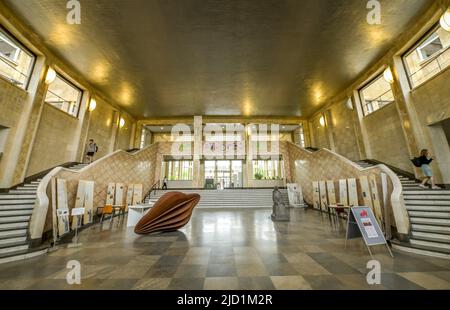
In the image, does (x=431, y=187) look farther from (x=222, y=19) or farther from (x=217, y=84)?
(x=217, y=84)

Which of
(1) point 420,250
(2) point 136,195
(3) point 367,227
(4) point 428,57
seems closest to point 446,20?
(4) point 428,57

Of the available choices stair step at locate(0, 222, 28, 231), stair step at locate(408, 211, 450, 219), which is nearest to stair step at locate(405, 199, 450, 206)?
stair step at locate(408, 211, 450, 219)

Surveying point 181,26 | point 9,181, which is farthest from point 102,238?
point 181,26

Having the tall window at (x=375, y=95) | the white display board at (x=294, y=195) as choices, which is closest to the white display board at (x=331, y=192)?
the white display board at (x=294, y=195)

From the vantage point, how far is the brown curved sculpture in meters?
4.86

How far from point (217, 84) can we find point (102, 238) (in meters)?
8.55

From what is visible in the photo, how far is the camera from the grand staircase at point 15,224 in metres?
3.32

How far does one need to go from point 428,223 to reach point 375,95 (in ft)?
26.0

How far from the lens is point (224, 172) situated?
16516mm

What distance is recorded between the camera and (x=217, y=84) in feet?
31.6

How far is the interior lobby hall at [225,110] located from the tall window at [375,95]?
67 mm

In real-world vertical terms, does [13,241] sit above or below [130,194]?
below

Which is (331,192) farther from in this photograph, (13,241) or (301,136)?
(13,241)

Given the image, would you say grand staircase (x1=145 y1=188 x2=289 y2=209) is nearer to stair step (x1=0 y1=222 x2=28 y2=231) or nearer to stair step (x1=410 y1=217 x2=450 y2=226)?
stair step (x1=0 y1=222 x2=28 y2=231)
